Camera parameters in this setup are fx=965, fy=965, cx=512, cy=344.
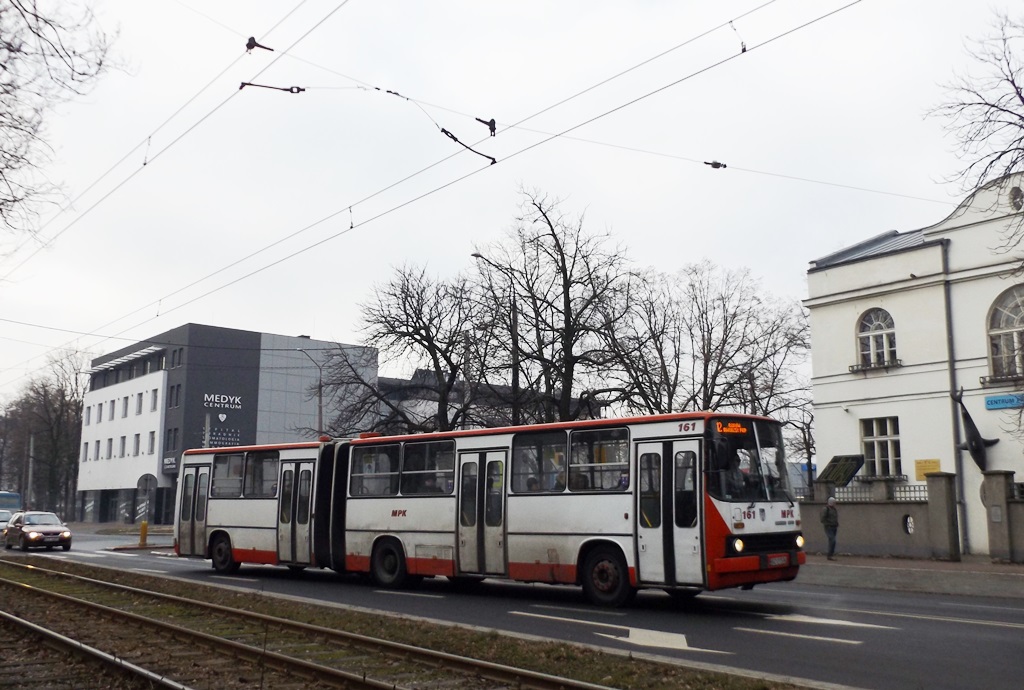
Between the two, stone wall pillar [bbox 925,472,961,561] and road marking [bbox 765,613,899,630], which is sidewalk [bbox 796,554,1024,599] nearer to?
stone wall pillar [bbox 925,472,961,561]

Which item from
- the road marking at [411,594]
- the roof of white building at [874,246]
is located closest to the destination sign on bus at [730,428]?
the road marking at [411,594]

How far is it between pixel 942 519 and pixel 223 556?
1843cm

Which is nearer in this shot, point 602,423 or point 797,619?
point 797,619

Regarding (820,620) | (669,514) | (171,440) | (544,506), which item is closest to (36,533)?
(544,506)

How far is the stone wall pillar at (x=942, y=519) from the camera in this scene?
2539 centimetres

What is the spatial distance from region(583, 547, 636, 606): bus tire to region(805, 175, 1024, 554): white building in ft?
53.2

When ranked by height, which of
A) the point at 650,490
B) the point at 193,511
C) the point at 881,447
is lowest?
the point at 193,511

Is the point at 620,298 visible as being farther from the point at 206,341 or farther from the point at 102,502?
the point at 102,502

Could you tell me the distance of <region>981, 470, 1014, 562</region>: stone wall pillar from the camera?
79.0 feet

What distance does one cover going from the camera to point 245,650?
414 inches

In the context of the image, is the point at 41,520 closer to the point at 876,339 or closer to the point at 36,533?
the point at 36,533

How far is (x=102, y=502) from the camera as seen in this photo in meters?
76.6

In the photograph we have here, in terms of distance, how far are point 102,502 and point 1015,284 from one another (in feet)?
227

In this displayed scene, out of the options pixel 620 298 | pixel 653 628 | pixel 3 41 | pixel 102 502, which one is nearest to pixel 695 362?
pixel 620 298
